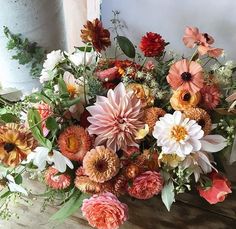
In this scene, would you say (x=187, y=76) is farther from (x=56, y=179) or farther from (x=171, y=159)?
(x=56, y=179)

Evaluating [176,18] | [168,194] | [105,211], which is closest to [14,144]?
[105,211]

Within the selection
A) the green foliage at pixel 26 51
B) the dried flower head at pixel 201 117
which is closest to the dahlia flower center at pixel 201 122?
the dried flower head at pixel 201 117

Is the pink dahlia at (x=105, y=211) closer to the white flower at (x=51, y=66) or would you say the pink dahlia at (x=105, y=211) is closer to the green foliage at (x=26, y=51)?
the white flower at (x=51, y=66)

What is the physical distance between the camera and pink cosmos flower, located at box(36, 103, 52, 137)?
0.70 m

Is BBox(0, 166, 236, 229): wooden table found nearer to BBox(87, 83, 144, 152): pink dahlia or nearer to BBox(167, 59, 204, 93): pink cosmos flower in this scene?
BBox(87, 83, 144, 152): pink dahlia

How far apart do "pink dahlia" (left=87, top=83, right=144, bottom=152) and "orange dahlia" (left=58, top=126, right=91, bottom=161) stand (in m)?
0.02

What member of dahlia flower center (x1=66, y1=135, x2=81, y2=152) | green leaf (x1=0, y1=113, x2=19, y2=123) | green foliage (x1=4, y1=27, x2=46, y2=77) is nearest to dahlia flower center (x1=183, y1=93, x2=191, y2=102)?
dahlia flower center (x1=66, y1=135, x2=81, y2=152)

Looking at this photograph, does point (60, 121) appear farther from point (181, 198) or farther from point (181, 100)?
point (181, 198)

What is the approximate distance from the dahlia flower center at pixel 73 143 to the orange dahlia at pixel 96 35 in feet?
0.74

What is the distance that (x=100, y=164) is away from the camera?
2.27ft

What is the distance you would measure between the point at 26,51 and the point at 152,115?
0.44 meters

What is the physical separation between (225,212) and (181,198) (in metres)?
0.11

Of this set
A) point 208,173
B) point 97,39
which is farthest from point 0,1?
point 208,173

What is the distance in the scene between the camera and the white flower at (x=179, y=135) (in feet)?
2.20
